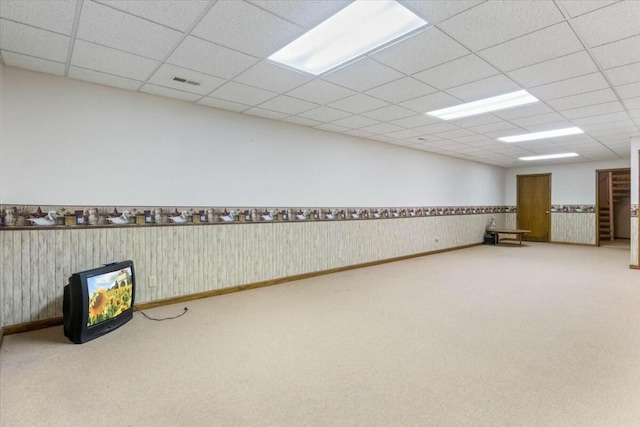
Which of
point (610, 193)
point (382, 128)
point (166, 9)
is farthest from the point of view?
point (610, 193)

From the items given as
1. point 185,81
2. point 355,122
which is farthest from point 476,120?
point 185,81

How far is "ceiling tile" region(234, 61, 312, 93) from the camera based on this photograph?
3219 millimetres

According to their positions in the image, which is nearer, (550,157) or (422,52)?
(422,52)

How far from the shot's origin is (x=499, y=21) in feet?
7.77

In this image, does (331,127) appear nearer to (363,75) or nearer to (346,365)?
(363,75)

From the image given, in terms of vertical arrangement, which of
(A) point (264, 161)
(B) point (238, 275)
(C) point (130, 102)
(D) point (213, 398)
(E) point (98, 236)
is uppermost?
(C) point (130, 102)

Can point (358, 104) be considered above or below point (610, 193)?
above

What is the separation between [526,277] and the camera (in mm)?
5594

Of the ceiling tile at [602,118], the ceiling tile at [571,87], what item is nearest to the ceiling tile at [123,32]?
the ceiling tile at [571,87]

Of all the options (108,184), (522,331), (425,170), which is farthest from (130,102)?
(425,170)

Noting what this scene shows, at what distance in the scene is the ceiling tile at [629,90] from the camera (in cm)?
356

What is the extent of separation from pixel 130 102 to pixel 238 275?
8.30ft

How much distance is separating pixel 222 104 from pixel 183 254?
6.46 feet

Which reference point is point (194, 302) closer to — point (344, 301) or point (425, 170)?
point (344, 301)
